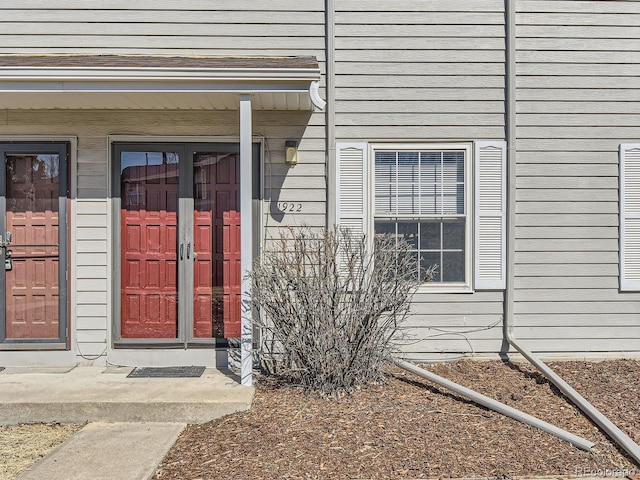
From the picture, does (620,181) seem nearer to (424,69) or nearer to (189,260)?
(424,69)

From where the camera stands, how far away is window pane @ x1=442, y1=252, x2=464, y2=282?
17.5ft

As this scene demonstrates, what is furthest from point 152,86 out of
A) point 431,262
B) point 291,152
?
point 431,262

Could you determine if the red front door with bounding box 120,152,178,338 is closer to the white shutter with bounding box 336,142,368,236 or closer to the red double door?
the red double door

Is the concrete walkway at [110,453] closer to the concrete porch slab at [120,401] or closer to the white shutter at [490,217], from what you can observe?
the concrete porch slab at [120,401]

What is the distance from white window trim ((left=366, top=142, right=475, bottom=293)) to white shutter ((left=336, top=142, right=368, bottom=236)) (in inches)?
2.7

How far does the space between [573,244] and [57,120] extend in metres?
5.15

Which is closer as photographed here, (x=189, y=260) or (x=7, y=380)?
(x=7, y=380)

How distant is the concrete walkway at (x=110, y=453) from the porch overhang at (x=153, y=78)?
2591 mm

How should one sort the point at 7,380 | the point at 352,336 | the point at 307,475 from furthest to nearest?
the point at 7,380 < the point at 352,336 < the point at 307,475

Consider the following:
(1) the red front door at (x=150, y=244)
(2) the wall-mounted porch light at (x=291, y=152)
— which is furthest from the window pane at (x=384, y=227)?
(1) the red front door at (x=150, y=244)

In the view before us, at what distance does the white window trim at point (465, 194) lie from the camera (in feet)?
17.2

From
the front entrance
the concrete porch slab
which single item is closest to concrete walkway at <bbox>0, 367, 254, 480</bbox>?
the concrete porch slab

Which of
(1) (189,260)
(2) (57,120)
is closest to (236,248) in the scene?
(1) (189,260)

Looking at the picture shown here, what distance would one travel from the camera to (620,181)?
5309 mm
